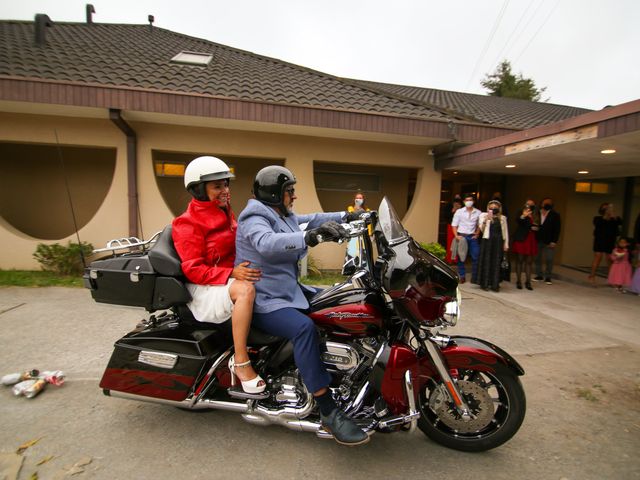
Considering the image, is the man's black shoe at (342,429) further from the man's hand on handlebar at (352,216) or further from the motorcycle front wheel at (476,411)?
the man's hand on handlebar at (352,216)

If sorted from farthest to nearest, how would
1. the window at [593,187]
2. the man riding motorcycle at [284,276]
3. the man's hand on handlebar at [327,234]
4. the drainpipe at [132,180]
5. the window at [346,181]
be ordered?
the window at [593,187] < the window at [346,181] < the drainpipe at [132,180] < the man riding motorcycle at [284,276] < the man's hand on handlebar at [327,234]

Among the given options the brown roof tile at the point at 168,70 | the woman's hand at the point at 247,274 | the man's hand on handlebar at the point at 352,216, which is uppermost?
the brown roof tile at the point at 168,70

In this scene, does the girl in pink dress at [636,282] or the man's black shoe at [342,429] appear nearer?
the man's black shoe at [342,429]

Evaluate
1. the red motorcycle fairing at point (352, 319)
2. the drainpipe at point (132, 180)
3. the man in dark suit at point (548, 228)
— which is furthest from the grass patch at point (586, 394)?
the drainpipe at point (132, 180)

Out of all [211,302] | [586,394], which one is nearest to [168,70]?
[211,302]

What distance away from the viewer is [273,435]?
8.01 feet

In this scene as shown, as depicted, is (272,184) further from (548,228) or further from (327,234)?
(548,228)

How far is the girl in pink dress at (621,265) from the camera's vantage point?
22.8 feet

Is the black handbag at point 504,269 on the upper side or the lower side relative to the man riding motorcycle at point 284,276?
lower

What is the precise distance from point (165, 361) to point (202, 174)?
1.27m

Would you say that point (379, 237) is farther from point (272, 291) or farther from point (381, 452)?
point (381, 452)

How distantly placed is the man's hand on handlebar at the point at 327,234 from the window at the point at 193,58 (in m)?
7.45

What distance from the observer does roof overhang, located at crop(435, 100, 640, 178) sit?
172 inches

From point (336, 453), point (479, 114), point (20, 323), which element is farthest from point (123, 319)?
point (479, 114)
